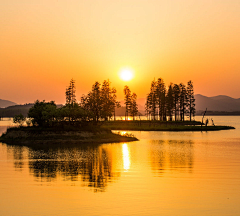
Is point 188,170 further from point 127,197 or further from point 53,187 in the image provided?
point 53,187

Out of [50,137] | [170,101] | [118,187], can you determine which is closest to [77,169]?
[118,187]

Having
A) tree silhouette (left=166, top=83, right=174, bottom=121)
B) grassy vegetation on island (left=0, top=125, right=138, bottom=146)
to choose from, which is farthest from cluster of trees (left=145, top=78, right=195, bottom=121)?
grassy vegetation on island (left=0, top=125, right=138, bottom=146)

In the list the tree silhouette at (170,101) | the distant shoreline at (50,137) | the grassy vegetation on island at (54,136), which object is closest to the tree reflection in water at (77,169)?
the distant shoreline at (50,137)

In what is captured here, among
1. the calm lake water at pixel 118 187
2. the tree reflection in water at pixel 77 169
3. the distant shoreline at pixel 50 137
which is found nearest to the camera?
the calm lake water at pixel 118 187

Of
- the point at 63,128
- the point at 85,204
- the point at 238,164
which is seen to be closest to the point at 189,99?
the point at 63,128

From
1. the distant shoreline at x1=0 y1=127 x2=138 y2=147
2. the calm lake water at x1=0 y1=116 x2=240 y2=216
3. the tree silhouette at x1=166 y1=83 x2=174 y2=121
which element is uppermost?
the tree silhouette at x1=166 y1=83 x2=174 y2=121

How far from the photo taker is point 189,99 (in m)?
140

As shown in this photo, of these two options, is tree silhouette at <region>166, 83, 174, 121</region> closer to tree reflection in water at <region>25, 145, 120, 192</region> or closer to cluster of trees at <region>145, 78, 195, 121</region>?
cluster of trees at <region>145, 78, 195, 121</region>

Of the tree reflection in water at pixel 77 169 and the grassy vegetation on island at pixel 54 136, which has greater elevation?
the grassy vegetation on island at pixel 54 136

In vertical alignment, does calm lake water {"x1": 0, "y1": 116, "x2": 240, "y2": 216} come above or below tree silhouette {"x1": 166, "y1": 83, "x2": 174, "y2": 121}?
below

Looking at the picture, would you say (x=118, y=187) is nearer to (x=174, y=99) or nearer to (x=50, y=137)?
(x=50, y=137)

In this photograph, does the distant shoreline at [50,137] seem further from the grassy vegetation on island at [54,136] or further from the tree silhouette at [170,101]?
the tree silhouette at [170,101]

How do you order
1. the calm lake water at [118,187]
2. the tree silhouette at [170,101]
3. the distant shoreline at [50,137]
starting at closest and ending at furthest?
1. the calm lake water at [118,187]
2. the distant shoreline at [50,137]
3. the tree silhouette at [170,101]

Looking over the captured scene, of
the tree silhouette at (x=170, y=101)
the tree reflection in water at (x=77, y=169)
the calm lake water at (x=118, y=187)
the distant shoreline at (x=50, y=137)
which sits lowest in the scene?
the calm lake water at (x=118, y=187)
